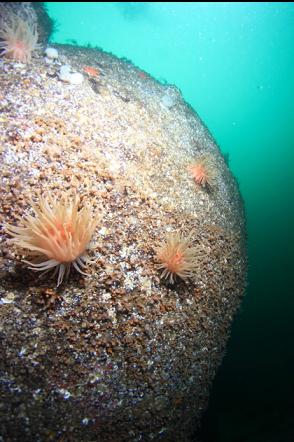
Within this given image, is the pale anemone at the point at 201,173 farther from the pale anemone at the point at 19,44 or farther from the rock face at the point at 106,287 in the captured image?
the pale anemone at the point at 19,44

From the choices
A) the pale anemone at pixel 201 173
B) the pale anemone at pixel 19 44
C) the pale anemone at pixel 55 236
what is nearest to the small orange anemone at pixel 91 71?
the pale anemone at pixel 19 44

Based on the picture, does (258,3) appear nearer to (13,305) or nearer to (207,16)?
(207,16)

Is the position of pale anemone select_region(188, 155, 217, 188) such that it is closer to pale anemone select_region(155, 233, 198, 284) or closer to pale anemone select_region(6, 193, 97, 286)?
pale anemone select_region(155, 233, 198, 284)

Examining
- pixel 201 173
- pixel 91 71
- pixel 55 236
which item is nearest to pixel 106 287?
pixel 55 236

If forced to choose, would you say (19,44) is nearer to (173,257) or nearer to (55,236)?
(55,236)

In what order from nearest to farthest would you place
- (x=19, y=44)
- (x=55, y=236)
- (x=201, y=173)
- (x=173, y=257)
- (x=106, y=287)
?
(x=55, y=236), (x=106, y=287), (x=173, y=257), (x=19, y=44), (x=201, y=173)

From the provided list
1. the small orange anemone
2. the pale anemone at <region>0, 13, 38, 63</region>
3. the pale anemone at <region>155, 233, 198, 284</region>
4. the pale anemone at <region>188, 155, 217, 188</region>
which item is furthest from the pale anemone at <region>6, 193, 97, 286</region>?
the small orange anemone
